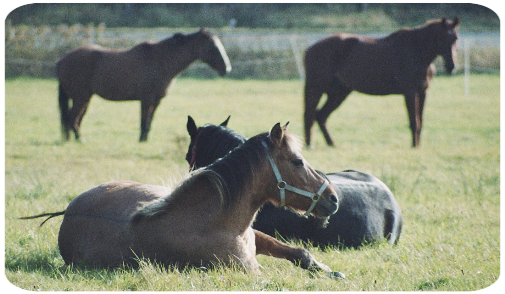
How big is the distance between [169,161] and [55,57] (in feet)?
50.6

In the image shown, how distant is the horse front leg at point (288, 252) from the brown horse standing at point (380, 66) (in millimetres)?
7394

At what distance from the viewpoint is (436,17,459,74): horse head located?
11219 millimetres

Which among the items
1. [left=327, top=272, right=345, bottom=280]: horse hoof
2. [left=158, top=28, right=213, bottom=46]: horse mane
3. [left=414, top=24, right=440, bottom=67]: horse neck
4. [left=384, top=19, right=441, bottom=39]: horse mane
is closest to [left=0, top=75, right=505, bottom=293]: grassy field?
[left=327, top=272, right=345, bottom=280]: horse hoof

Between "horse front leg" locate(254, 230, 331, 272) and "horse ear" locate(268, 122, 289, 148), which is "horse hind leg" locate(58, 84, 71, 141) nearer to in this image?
"horse front leg" locate(254, 230, 331, 272)

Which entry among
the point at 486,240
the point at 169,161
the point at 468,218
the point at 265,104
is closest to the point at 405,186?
the point at 468,218

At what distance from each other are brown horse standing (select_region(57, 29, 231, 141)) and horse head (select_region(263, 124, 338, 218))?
841cm

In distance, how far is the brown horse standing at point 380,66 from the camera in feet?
37.0

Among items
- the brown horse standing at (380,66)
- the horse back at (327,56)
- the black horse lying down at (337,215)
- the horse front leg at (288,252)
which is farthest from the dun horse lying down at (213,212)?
the horse back at (327,56)

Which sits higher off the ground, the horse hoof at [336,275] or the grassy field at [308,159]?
the horse hoof at [336,275]

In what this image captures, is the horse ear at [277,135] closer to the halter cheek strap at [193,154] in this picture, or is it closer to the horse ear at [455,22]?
the halter cheek strap at [193,154]

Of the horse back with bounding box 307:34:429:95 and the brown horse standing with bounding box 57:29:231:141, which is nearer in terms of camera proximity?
the horse back with bounding box 307:34:429:95

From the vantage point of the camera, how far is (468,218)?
5746 mm

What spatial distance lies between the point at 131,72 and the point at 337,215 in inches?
325

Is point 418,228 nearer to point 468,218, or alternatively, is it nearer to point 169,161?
point 468,218
